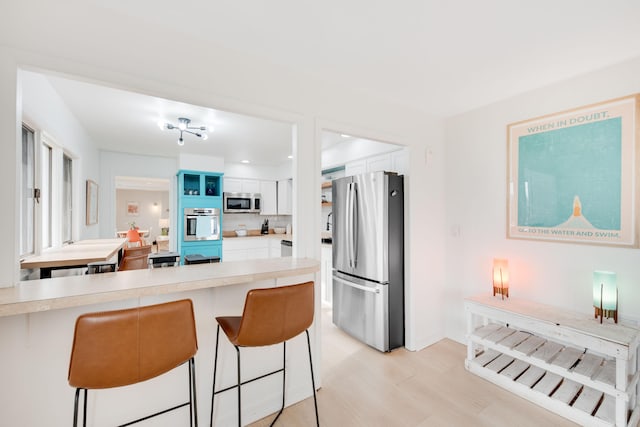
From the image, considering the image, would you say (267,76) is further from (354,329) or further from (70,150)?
(354,329)

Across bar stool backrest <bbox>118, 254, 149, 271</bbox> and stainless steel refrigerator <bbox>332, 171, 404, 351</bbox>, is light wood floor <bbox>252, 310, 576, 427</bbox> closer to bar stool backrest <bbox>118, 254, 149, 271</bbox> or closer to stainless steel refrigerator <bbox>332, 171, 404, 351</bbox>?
stainless steel refrigerator <bbox>332, 171, 404, 351</bbox>

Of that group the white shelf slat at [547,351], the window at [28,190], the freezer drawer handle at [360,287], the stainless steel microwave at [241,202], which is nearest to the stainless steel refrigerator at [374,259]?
the freezer drawer handle at [360,287]

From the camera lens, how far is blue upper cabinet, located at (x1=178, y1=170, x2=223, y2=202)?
16.6 ft

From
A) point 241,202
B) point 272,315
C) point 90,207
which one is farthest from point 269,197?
point 272,315

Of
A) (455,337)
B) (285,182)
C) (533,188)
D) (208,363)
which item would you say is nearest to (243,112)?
(208,363)

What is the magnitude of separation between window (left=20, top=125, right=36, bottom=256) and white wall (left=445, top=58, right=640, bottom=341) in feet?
12.0

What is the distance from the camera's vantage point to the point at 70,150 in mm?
2895

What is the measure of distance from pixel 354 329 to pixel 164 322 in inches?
92.7

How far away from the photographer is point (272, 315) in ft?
4.85

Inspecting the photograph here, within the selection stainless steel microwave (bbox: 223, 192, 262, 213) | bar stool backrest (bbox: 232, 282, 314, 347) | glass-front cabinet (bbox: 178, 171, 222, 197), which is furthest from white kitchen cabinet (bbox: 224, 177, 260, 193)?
bar stool backrest (bbox: 232, 282, 314, 347)

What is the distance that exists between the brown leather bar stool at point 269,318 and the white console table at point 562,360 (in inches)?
68.2

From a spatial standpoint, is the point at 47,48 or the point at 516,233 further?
the point at 516,233

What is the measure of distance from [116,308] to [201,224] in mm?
3866

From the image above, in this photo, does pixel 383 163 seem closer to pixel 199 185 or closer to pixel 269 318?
pixel 269 318
